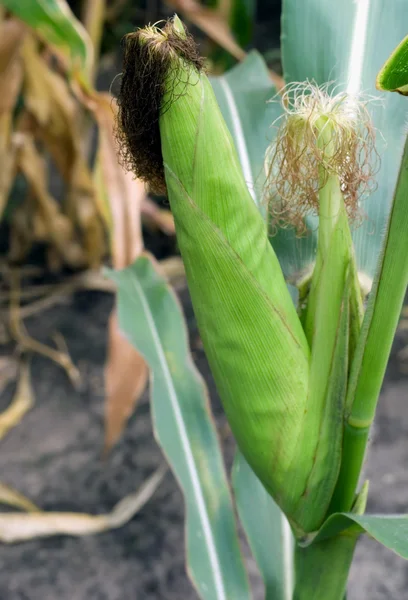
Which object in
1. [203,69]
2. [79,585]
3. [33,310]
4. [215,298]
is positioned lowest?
[79,585]

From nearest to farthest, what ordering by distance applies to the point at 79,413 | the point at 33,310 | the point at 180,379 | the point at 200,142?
the point at 200,142 < the point at 180,379 < the point at 79,413 < the point at 33,310

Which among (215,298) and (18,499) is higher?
(215,298)

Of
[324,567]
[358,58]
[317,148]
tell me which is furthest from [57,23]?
[324,567]

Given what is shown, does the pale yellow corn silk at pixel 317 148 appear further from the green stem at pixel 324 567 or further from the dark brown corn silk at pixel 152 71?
the green stem at pixel 324 567

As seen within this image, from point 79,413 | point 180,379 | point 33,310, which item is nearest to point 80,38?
point 180,379

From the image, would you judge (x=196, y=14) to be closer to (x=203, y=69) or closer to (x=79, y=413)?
(x=79, y=413)

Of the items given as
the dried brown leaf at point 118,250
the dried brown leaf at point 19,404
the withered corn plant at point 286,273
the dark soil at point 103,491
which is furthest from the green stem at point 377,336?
the dried brown leaf at point 19,404
